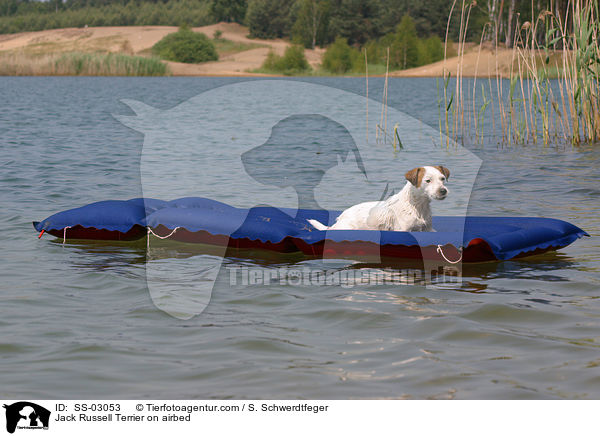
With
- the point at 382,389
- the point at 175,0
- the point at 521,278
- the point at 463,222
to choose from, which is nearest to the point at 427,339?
the point at 382,389

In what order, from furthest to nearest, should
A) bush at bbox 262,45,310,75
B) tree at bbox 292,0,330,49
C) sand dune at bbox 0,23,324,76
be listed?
1. tree at bbox 292,0,330,49
2. sand dune at bbox 0,23,324,76
3. bush at bbox 262,45,310,75

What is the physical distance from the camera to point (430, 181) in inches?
265

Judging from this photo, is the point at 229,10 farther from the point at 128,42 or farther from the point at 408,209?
the point at 408,209

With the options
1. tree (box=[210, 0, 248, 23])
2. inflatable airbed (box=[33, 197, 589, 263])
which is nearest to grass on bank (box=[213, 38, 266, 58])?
tree (box=[210, 0, 248, 23])

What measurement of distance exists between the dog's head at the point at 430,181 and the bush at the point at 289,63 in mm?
71382

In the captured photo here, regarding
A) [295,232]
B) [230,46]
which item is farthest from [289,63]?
[295,232]

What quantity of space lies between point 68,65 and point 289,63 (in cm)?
3050

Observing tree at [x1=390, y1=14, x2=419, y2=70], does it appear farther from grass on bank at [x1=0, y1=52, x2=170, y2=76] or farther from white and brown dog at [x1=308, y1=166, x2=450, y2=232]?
white and brown dog at [x1=308, y1=166, x2=450, y2=232]

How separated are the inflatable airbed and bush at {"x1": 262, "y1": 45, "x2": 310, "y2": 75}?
70072 mm

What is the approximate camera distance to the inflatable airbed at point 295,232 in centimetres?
677

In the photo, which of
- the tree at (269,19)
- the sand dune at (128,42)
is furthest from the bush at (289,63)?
the tree at (269,19)

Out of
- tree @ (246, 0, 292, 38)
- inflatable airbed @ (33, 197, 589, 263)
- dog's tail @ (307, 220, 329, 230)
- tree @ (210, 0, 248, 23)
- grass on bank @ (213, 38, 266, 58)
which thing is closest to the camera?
inflatable airbed @ (33, 197, 589, 263)

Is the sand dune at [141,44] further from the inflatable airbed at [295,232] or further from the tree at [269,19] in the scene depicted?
the inflatable airbed at [295,232]
